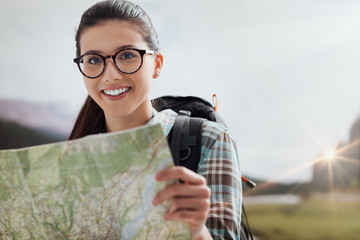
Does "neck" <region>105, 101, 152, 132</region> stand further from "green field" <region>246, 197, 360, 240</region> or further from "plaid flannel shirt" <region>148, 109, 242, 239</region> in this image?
"green field" <region>246, 197, 360, 240</region>

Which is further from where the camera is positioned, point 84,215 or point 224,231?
point 224,231

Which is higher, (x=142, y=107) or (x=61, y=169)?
(x=142, y=107)

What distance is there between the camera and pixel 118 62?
933mm

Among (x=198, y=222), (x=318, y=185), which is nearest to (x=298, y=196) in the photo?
(x=318, y=185)

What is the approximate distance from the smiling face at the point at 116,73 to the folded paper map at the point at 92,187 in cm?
35

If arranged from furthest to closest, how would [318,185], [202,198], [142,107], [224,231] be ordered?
1. [318,185]
2. [142,107]
3. [224,231]
4. [202,198]

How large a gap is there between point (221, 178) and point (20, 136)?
377 centimetres

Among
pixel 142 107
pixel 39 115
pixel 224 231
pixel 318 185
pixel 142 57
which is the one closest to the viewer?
pixel 224 231

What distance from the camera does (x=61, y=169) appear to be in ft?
2.08

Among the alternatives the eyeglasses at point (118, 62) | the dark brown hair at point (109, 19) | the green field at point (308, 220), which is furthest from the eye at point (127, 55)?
the green field at point (308, 220)

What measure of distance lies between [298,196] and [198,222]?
3.02 m

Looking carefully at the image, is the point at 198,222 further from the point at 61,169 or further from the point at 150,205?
the point at 61,169

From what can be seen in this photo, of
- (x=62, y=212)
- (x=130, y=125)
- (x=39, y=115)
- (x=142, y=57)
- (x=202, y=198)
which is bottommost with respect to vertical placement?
(x=62, y=212)

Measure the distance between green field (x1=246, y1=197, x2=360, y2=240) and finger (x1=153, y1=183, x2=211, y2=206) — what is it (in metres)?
2.99
